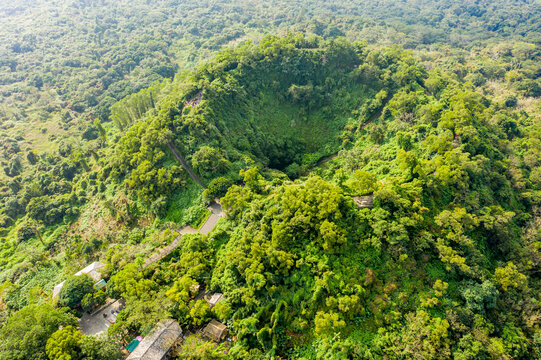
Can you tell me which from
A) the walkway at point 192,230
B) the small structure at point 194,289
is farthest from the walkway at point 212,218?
the small structure at point 194,289

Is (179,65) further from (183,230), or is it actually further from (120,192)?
(183,230)

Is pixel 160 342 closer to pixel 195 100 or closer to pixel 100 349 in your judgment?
pixel 100 349

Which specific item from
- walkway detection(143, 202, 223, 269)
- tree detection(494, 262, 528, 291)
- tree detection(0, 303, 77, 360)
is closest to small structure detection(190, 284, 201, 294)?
walkway detection(143, 202, 223, 269)

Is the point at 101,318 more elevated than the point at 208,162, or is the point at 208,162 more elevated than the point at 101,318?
the point at 208,162

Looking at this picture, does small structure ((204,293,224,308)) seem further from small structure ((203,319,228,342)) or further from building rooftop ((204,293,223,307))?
small structure ((203,319,228,342))

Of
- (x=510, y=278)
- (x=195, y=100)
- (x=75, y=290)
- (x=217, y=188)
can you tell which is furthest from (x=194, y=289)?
(x=195, y=100)

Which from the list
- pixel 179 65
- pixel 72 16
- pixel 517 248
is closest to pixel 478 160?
pixel 517 248
